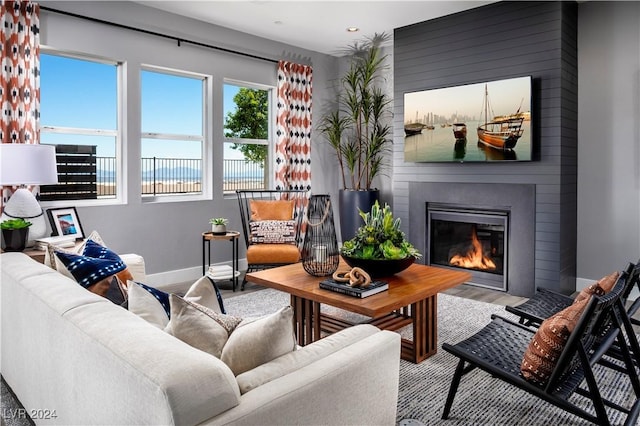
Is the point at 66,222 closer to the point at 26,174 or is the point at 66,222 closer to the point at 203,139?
the point at 26,174

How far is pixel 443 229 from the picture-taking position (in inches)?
198

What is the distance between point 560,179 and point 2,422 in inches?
168

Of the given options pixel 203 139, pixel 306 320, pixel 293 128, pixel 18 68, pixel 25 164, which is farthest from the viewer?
pixel 293 128

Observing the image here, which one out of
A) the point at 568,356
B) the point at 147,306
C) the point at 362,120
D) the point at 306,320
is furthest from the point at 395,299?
the point at 362,120

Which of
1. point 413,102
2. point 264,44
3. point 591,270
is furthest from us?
point 264,44

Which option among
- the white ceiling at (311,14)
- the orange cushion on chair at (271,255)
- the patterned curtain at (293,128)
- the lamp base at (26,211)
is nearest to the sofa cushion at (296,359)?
the lamp base at (26,211)

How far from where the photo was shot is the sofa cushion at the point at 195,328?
4.47ft

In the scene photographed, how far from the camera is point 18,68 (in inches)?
148

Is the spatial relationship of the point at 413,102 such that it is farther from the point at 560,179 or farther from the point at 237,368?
the point at 237,368

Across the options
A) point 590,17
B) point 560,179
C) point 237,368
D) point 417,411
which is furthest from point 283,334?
point 590,17

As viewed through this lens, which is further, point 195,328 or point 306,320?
point 306,320

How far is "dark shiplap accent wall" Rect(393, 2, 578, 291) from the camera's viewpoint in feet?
13.5

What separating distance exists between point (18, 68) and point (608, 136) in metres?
5.11

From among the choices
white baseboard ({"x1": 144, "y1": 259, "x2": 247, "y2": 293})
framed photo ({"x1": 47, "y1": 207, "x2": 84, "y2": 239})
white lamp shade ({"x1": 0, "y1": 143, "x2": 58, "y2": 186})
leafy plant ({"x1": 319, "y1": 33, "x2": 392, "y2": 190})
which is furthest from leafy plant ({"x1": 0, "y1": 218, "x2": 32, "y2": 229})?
leafy plant ({"x1": 319, "y1": 33, "x2": 392, "y2": 190})
